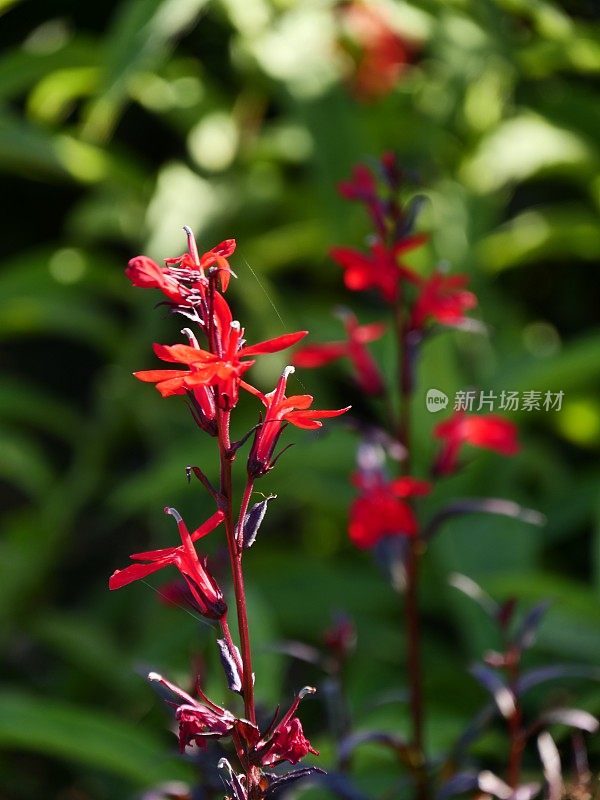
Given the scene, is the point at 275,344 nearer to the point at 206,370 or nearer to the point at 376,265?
the point at 206,370

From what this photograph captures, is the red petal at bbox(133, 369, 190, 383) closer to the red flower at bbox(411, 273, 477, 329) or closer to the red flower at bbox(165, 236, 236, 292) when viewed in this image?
the red flower at bbox(165, 236, 236, 292)

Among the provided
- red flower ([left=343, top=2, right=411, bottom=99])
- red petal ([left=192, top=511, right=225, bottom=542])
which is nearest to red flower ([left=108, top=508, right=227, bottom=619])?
red petal ([left=192, top=511, right=225, bottom=542])

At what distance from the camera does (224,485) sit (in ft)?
1.20

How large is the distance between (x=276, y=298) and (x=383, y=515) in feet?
3.06

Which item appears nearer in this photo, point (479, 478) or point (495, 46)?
point (479, 478)

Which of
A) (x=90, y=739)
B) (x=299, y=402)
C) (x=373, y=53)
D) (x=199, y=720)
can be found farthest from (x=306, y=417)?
(x=373, y=53)

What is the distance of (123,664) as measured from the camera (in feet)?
4.49

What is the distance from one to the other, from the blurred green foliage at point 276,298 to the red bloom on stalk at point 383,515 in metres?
0.37

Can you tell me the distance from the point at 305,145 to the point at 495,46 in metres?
0.34

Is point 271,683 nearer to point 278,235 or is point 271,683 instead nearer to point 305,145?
point 278,235

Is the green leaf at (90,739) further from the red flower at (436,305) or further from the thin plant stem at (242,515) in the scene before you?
the thin plant stem at (242,515)

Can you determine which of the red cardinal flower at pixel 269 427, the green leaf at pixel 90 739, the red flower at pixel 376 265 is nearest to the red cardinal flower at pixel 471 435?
the red flower at pixel 376 265

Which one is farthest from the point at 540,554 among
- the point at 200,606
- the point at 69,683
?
the point at 200,606

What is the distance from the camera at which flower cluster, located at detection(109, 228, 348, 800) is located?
37cm
